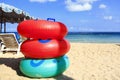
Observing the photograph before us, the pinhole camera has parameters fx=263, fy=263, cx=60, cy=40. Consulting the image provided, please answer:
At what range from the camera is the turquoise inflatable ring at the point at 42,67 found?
246 inches

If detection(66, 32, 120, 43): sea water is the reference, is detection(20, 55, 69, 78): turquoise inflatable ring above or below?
above

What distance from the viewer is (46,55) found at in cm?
627

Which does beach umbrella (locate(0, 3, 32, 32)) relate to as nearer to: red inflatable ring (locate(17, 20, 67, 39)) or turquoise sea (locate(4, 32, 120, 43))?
red inflatable ring (locate(17, 20, 67, 39))

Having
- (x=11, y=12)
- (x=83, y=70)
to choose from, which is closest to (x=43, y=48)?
(x=83, y=70)

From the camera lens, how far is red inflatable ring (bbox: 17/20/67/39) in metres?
6.32

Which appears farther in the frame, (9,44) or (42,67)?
(9,44)

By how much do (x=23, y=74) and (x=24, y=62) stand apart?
0.44 metres

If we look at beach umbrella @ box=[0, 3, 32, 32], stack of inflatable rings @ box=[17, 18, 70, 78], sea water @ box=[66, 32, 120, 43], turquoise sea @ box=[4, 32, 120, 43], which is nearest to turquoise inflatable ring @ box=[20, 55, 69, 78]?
stack of inflatable rings @ box=[17, 18, 70, 78]

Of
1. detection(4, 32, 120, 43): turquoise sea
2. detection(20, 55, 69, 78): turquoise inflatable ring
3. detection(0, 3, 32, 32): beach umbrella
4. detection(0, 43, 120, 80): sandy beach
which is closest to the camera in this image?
detection(20, 55, 69, 78): turquoise inflatable ring

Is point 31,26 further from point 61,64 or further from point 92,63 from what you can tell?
point 92,63

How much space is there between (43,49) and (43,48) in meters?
0.03

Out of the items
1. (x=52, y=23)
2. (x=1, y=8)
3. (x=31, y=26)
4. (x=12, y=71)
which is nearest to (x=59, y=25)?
(x=52, y=23)

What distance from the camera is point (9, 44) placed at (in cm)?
1049

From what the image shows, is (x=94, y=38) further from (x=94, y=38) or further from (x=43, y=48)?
(x=43, y=48)
